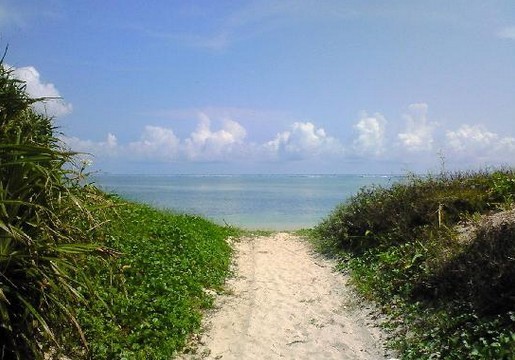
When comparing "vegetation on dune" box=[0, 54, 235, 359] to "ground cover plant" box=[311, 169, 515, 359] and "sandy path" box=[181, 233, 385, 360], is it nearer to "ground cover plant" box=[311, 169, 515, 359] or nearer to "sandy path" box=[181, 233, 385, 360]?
"sandy path" box=[181, 233, 385, 360]

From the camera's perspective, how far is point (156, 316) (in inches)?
327

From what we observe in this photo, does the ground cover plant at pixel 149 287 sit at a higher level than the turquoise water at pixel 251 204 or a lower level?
higher

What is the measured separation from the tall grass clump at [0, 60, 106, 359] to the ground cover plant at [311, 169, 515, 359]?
5257 mm

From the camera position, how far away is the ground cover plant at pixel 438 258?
7.48m

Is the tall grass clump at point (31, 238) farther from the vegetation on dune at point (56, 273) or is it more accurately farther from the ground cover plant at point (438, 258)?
the ground cover plant at point (438, 258)

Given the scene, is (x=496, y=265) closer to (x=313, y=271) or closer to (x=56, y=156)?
(x=313, y=271)

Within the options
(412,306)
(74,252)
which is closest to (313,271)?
(412,306)

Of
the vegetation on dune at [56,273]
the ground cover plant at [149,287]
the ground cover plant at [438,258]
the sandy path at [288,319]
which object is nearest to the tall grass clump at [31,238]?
the vegetation on dune at [56,273]

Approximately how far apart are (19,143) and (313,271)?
9653 millimetres

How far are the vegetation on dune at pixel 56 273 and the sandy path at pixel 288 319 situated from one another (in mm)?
681

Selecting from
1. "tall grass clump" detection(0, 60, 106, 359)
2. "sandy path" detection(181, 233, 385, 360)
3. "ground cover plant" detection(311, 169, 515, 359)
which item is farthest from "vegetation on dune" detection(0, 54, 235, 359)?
"ground cover plant" detection(311, 169, 515, 359)

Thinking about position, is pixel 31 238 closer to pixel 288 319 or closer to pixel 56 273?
pixel 56 273

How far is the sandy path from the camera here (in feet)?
26.2

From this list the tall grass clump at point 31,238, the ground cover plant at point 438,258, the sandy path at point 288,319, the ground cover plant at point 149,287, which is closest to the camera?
the tall grass clump at point 31,238
